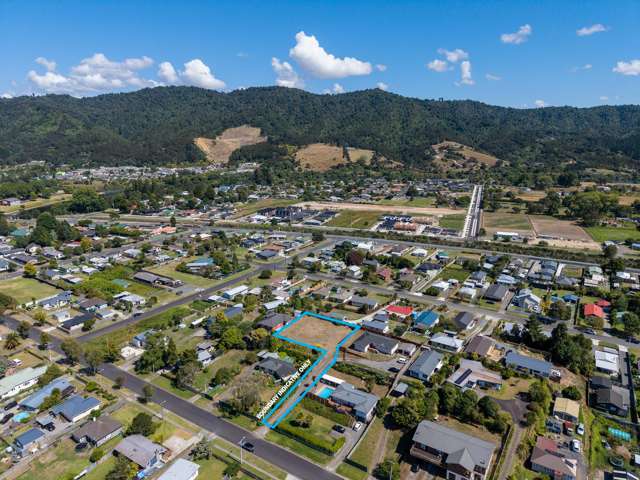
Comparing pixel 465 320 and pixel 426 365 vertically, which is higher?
pixel 465 320

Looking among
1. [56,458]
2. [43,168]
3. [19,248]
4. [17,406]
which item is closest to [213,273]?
[17,406]

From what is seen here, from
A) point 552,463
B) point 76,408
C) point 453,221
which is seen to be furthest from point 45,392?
point 453,221

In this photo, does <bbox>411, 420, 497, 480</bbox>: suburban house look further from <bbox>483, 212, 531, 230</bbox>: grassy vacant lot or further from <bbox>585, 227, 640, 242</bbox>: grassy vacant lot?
<bbox>483, 212, 531, 230</bbox>: grassy vacant lot

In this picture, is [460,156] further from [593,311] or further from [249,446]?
[249,446]

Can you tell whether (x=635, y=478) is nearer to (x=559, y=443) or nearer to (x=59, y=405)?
(x=559, y=443)

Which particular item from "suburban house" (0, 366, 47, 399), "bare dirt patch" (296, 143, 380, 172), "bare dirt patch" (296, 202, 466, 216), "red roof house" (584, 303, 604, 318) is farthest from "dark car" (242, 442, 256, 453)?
"bare dirt patch" (296, 143, 380, 172)

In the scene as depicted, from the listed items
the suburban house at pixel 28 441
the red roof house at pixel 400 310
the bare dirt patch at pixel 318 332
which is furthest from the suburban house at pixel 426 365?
the suburban house at pixel 28 441
